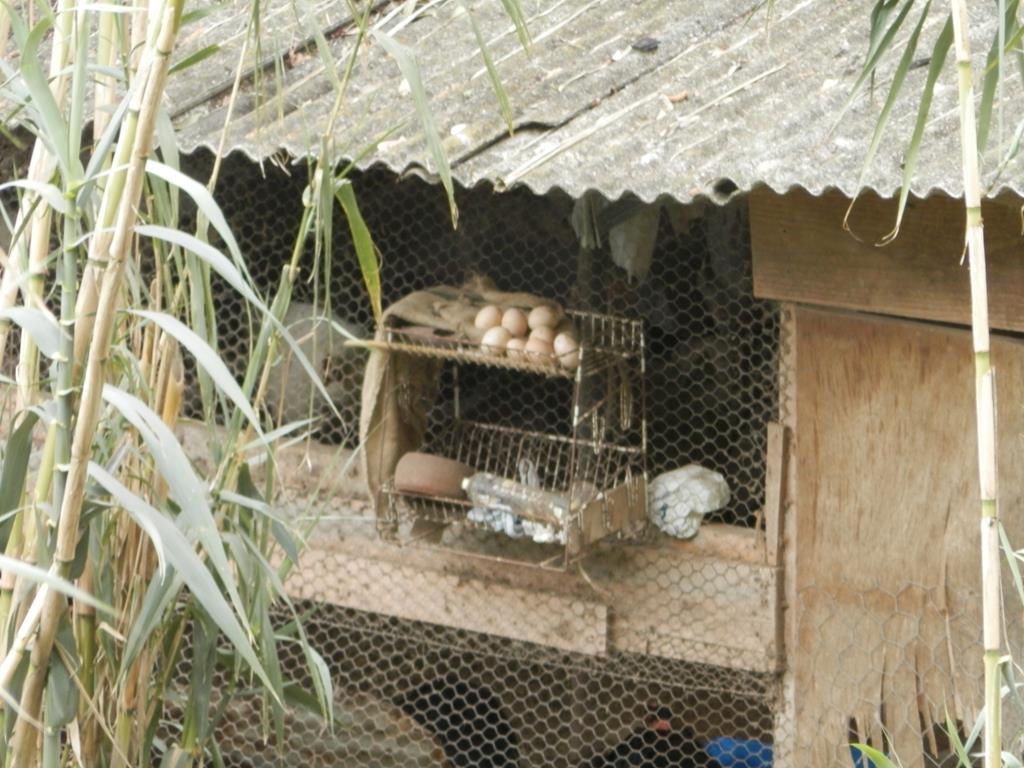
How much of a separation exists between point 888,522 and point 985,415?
6.80 feet

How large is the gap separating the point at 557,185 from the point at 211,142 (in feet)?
2.75

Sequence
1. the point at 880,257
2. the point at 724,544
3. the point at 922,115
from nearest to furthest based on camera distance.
→ the point at 922,115, the point at 880,257, the point at 724,544

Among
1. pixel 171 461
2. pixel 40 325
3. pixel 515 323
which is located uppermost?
pixel 515 323

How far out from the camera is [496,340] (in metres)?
3.66

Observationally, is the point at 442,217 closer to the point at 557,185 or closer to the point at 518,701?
the point at 557,185

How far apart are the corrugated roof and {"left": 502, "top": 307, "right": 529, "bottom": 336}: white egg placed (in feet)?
1.66

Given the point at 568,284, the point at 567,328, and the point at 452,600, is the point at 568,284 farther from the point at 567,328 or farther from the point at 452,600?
the point at 452,600

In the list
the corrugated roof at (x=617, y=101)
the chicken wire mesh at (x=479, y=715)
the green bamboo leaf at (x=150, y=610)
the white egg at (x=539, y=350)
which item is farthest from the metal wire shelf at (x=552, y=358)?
the green bamboo leaf at (x=150, y=610)

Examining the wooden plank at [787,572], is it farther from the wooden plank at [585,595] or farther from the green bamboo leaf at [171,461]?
the green bamboo leaf at [171,461]

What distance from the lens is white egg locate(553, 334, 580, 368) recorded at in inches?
141

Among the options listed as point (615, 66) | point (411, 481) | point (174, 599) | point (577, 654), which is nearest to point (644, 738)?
point (577, 654)

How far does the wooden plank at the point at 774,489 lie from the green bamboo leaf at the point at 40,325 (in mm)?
2261

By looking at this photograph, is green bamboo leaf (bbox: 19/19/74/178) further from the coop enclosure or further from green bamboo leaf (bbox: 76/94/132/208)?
the coop enclosure

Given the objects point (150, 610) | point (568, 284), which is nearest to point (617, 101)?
point (568, 284)
